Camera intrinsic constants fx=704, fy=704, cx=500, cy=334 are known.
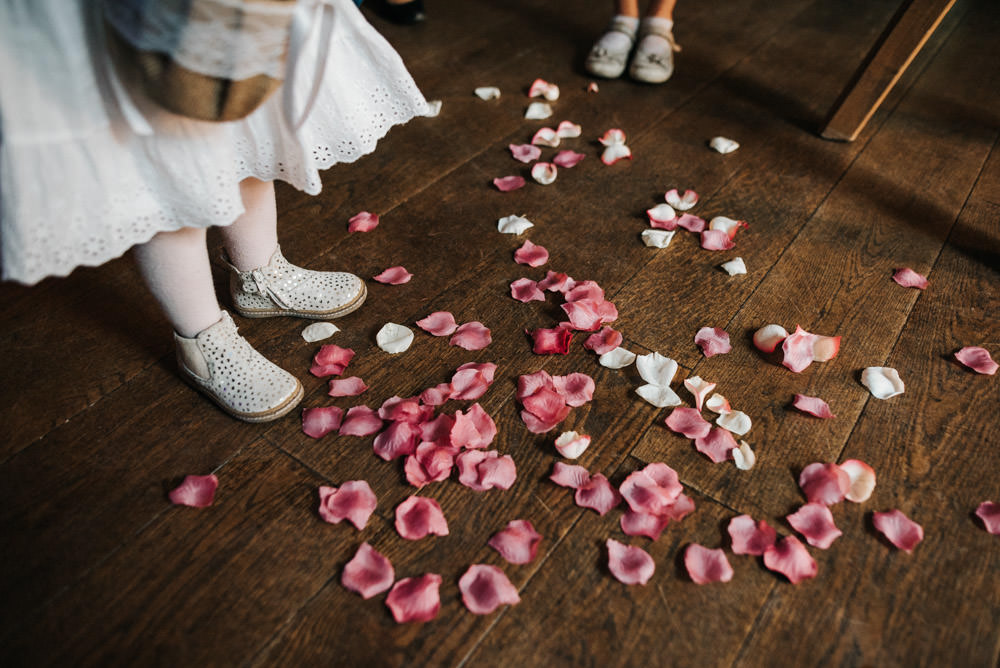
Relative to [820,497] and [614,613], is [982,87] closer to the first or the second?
[820,497]

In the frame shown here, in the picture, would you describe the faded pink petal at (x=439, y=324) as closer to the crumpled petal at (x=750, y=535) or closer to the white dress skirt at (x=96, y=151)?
the white dress skirt at (x=96, y=151)

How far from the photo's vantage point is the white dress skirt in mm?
611

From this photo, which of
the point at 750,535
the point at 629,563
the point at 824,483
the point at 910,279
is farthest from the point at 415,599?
the point at 910,279

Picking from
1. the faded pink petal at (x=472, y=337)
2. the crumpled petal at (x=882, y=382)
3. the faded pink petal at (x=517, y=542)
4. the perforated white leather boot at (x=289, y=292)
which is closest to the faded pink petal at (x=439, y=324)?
the faded pink petal at (x=472, y=337)

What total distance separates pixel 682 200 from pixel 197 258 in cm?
90

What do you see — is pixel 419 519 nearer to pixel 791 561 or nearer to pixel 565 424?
pixel 565 424

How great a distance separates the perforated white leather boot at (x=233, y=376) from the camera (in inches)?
37.0

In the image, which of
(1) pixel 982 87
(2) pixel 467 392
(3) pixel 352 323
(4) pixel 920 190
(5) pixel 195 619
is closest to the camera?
(5) pixel 195 619

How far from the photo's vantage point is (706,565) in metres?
0.80

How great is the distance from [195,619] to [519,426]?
44cm

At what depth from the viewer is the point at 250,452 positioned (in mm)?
919

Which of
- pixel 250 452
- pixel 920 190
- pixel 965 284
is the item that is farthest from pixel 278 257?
pixel 920 190

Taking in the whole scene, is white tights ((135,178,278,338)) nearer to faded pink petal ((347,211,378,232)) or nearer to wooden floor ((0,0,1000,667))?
wooden floor ((0,0,1000,667))

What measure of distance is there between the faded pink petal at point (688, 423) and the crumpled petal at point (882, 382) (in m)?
0.26
